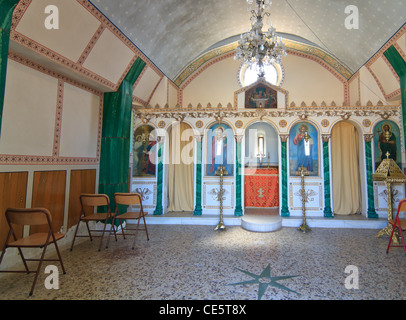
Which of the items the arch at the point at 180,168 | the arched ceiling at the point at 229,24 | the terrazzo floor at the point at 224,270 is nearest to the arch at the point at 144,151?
the arch at the point at 180,168

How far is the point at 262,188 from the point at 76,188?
5208 millimetres

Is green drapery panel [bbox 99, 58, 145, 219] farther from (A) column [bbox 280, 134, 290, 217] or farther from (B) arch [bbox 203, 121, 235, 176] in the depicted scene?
(A) column [bbox 280, 134, 290, 217]

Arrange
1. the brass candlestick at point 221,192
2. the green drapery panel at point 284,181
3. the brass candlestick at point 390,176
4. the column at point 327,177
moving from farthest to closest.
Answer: the green drapery panel at point 284,181, the column at point 327,177, the brass candlestick at point 221,192, the brass candlestick at point 390,176

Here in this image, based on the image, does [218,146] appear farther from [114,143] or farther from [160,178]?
[114,143]

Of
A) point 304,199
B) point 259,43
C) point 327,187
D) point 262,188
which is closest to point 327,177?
point 327,187

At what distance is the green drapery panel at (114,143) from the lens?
561 cm

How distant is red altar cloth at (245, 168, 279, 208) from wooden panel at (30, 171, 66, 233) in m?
5.04

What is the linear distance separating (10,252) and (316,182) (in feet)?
23.7

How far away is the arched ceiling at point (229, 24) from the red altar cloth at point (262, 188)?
4262 millimetres

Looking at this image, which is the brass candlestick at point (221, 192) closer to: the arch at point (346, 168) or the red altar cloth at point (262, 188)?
the red altar cloth at point (262, 188)

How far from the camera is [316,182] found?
6.65m

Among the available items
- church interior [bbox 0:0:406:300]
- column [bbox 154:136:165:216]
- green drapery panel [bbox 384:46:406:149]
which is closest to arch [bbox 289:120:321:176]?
church interior [bbox 0:0:406:300]

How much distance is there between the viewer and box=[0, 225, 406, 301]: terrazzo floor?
2865mm
